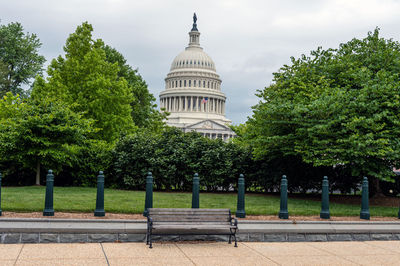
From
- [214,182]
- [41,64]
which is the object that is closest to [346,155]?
[214,182]

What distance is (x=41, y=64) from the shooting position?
46.0 meters

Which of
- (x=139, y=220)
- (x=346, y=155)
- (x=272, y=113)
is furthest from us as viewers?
(x=272, y=113)

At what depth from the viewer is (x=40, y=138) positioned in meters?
18.8

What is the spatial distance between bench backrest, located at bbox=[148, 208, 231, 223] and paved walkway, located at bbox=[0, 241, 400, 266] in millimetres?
511

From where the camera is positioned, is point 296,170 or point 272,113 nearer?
point 272,113

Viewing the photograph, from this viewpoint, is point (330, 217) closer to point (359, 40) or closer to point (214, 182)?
point (214, 182)

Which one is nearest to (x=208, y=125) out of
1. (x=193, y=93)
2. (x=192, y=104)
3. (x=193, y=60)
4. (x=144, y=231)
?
(x=192, y=104)

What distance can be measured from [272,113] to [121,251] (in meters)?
9.61

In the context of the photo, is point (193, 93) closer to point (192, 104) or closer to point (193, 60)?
point (192, 104)

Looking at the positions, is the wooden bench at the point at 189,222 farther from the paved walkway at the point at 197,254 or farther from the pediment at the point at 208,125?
the pediment at the point at 208,125

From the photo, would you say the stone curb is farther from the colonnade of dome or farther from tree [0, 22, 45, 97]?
the colonnade of dome

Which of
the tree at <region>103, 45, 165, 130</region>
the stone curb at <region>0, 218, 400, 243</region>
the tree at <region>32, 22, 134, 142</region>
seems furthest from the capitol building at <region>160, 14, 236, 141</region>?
the stone curb at <region>0, 218, 400, 243</region>

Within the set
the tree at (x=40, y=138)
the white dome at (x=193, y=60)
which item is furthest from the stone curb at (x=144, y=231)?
the white dome at (x=193, y=60)

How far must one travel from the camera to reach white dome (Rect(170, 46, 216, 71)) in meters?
132
